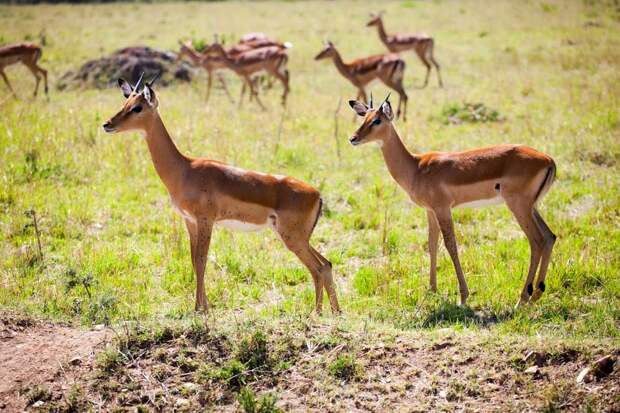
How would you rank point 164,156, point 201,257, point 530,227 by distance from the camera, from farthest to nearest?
point 530,227 → point 164,156 → point 201,257

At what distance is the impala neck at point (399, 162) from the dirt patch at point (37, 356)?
309 centimetres

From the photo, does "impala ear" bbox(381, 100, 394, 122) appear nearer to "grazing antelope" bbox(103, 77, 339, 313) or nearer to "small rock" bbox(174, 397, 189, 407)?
"grazing antelope" bbox(103, 77, 339, 313)

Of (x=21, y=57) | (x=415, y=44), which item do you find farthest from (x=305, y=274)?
(x=415, y=44)

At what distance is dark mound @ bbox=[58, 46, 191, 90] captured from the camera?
661 inches

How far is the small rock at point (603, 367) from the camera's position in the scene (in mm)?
4922

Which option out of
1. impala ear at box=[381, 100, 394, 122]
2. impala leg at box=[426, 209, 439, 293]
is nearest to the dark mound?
impala ear at box=[381, 100, 394, 122]

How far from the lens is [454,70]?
61.4 ft

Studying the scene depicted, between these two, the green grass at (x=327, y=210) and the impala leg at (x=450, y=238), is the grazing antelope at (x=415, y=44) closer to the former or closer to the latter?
the green grass at (x=327, y=210)

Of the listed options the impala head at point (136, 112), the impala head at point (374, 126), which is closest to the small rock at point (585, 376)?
the impala head at point (374, 126)

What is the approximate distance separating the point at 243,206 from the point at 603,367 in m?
3.06

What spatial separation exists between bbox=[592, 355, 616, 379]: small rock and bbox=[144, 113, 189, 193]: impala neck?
3.61 meters

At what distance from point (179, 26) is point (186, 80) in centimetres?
886

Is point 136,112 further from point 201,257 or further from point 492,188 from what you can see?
point 492,188

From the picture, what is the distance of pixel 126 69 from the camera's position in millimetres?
17016
